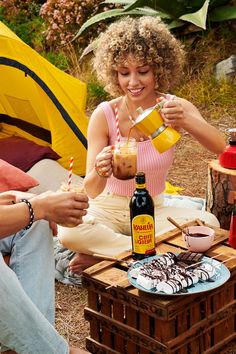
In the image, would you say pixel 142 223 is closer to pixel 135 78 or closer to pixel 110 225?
pixel 110 225

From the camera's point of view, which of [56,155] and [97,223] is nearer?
[97,223]

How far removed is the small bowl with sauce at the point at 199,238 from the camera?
2594mm

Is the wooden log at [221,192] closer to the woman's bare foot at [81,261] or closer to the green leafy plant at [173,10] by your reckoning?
the woman's bare foot at [81,261]

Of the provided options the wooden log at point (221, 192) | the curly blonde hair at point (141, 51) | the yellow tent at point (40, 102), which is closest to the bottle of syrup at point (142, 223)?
the curly blonde hair at point (141, 51)

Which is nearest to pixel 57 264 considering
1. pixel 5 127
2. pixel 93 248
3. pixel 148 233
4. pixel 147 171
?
pixel 93 248

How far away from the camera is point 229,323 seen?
2.62 m

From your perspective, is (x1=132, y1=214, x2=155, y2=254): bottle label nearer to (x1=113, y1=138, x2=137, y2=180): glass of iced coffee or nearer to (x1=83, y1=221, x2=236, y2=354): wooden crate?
(x1=83, y1=221, x2=236, y2=354): wooden crate

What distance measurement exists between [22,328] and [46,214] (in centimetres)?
38

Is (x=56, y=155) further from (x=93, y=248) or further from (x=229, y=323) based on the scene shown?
(x=229, y=323)

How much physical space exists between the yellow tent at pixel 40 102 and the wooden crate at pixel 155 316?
148 cm

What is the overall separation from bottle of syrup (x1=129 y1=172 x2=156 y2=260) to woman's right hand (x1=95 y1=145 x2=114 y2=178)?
7.7 inches

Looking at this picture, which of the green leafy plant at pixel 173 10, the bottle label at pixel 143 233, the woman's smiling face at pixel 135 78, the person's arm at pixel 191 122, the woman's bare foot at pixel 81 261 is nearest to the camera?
the bottle label at pixel 143 233

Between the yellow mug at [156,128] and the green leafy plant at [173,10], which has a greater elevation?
the green leafy plant at [173,10]

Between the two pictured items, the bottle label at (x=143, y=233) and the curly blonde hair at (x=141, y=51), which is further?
the curly blonde hair at (x=141, y=51)
